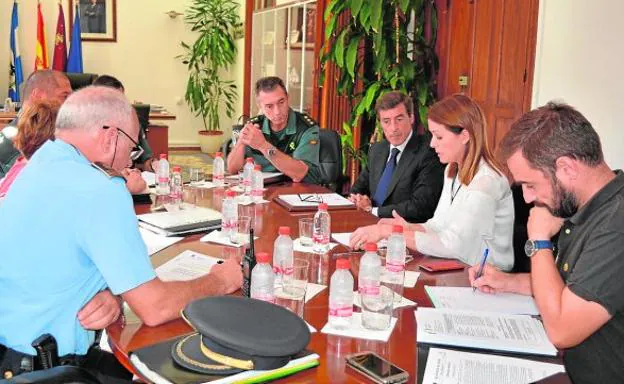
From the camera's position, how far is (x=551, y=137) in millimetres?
1640

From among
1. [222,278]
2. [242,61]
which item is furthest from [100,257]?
[242,61]

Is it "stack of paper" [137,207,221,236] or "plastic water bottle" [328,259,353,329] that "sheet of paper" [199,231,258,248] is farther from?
"plastic water bottle" [328,259,353,329]

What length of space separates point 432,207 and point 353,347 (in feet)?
6.24

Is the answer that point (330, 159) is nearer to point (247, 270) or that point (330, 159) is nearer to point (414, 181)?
point (414, 181)

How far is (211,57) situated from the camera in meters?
9.34

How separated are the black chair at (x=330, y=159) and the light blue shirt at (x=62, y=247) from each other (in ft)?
7.73

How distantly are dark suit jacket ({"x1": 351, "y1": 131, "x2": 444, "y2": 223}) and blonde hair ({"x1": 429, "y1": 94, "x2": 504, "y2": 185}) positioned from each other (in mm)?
698

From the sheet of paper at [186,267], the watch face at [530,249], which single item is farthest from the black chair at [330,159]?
the watch face at [530,249]

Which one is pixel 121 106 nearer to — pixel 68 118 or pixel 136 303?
pixel 68 118

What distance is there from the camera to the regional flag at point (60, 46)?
8.73 meters

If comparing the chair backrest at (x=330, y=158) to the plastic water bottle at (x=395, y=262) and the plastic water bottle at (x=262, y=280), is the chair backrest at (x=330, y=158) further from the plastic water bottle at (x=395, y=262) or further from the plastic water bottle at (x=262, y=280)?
the plastic water bottle at (x=262, y=280)

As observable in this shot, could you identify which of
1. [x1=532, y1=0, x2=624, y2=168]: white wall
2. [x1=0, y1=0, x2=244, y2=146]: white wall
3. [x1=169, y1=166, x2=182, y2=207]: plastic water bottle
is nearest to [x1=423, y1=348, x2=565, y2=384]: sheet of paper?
[x1=169, y1=166, x2=182, y2=207]: plastic water bottle

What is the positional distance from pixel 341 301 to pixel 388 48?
3.58m

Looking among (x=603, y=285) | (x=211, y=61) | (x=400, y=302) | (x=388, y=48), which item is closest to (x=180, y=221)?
(x=400, y=302)
